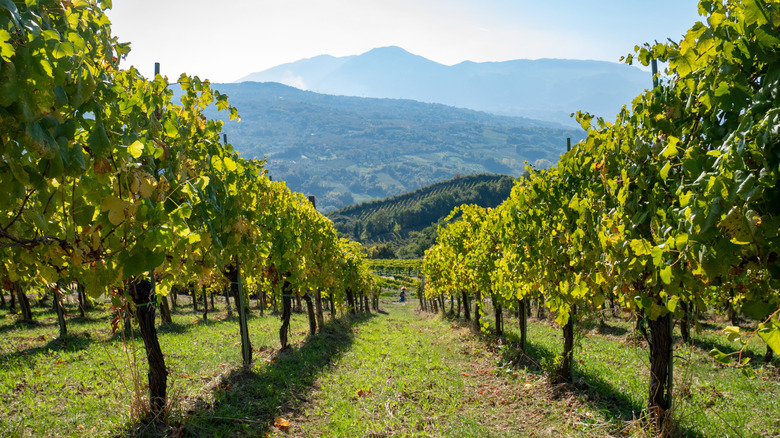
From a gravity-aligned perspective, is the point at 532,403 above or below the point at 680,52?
below

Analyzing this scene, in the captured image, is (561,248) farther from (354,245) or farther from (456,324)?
(354,245)

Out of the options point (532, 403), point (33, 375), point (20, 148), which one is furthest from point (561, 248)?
point (33, 375)

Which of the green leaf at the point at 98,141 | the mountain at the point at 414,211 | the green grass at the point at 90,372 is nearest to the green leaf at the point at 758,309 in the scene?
the green leaf at the point at 98,141

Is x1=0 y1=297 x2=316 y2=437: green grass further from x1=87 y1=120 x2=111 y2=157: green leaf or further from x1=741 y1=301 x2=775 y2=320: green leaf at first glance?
x1=741 y1=301 x2=775 y2=320: green leaf

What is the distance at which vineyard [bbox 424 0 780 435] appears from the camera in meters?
2.07

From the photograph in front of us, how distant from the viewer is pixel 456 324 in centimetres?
1780

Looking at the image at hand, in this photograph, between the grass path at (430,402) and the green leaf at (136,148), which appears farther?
the grass path at (430,402)

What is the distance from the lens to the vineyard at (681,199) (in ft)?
6.79

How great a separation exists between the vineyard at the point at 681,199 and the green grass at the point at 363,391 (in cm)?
141

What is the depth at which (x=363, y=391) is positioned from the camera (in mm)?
7445

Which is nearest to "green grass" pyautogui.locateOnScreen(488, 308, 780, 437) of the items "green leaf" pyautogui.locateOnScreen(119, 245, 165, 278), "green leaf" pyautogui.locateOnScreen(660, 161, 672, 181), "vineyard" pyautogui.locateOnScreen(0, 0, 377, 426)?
"green leaf" pyautogui.locateOnScreen(660, 161, 672, 181)

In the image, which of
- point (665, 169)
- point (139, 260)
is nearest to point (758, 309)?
point (665, 169)

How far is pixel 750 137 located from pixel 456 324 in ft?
54.0

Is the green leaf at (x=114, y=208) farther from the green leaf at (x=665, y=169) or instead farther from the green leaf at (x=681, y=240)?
the green leaf at (x=665, y=169)
